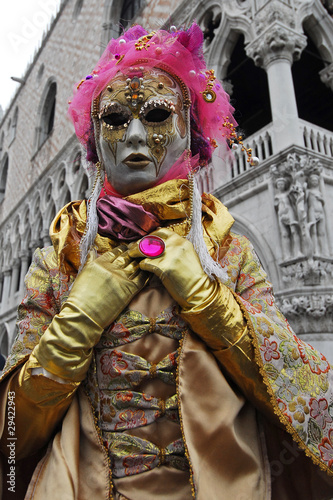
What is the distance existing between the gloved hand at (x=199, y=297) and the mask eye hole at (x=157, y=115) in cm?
48

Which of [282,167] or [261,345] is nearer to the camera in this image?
[261,345]

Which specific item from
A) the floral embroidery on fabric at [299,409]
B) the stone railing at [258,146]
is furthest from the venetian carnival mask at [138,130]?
the stone railing at [258,146]

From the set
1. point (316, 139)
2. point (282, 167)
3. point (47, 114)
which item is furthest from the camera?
point (47, 114)

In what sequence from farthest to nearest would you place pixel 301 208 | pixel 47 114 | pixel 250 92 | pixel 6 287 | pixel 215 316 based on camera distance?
pixel 6 287
pixel 47 114
pixel 250 92
pixel 301 208
pixel 215 316

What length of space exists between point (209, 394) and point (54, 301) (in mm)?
552

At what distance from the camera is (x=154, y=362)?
115cm

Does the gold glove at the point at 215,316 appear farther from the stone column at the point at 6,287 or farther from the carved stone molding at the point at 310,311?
the stone column at the point at 6,287

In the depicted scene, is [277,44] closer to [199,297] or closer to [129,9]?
[199,297]

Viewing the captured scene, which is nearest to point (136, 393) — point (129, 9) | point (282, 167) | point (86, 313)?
point (86, 313)

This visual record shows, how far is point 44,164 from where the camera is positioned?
13484 millimetres

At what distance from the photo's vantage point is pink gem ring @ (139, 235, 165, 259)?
115 centimetres

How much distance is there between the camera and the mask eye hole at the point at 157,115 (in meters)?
1.36

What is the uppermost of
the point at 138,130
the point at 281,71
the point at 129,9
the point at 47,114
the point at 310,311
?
the point at 47,114

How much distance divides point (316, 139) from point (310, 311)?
2.33 m
